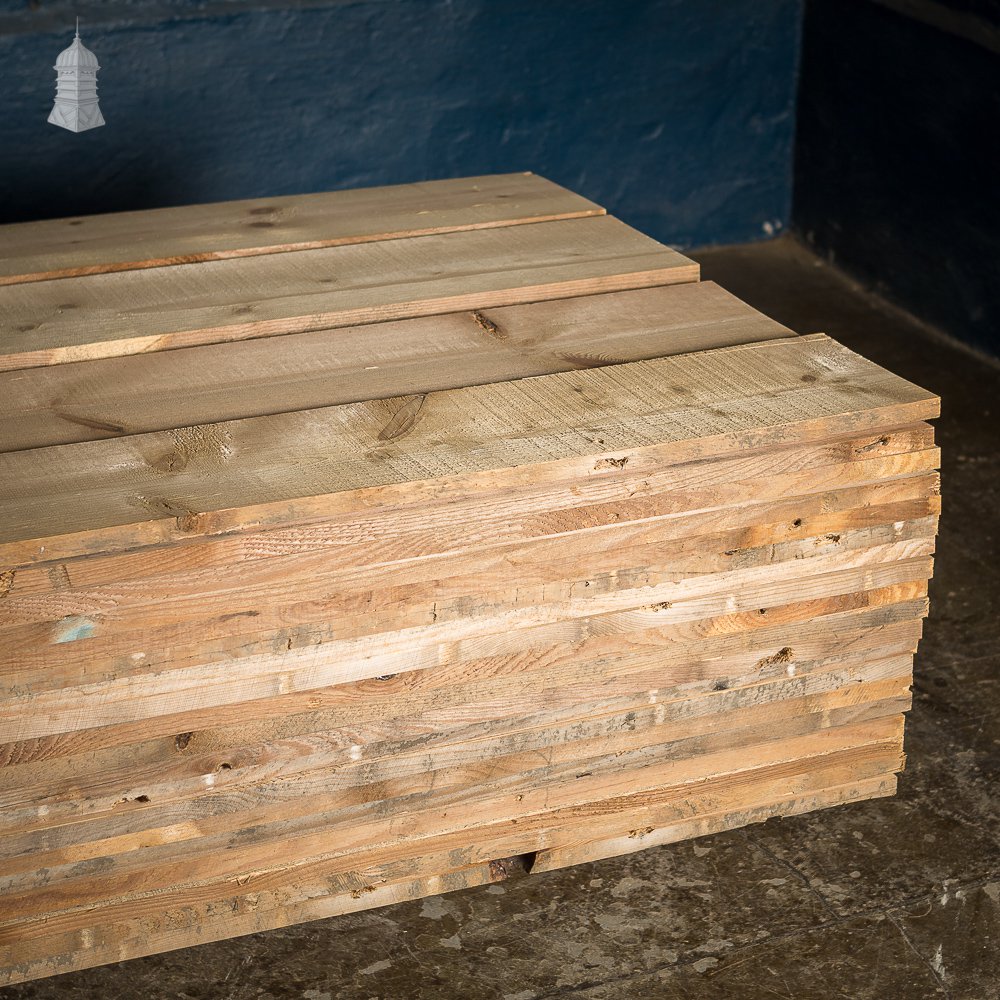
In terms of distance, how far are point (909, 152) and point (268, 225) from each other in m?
2.93

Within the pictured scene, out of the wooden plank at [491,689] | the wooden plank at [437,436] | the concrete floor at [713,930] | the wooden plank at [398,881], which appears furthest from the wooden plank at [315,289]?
the concrete floor at [713,930]

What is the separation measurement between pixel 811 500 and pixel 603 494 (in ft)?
1.29

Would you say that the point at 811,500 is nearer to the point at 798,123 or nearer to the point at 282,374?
the point at 282,374

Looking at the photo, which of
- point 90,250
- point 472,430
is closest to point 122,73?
point 90,250

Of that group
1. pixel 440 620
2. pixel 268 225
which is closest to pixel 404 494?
pixel 440 620

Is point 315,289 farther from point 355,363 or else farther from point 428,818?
point 428,818

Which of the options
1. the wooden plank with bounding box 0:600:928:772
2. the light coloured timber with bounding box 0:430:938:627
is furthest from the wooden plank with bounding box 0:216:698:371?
the wooden plank with bounding box 0:600:928:772

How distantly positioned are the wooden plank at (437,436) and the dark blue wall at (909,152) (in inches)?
110

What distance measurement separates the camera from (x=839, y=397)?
235 centimetres

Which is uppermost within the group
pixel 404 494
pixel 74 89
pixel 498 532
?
pixel 74 89

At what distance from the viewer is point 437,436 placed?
2221 millimetres

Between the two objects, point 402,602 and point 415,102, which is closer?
point 402,602

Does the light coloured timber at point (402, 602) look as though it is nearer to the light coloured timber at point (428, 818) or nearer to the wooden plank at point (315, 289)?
the light coloured timber at point (428, 818)

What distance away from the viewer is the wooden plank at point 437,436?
2029 millimetres
